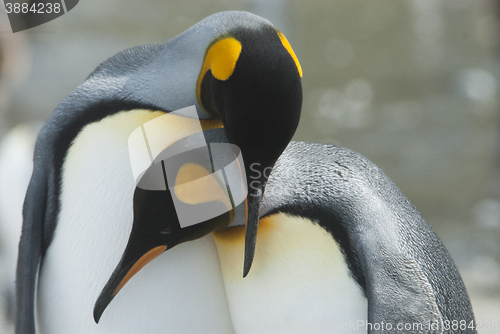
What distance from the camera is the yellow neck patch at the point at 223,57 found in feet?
1.63

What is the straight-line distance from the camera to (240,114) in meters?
0.48

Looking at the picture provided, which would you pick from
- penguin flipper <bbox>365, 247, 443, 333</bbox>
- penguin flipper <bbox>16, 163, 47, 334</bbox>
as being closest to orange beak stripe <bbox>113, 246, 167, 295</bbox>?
penguin flipper <bbox>16, 163, 47, 334</bbox>

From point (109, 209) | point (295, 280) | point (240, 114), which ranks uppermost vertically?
point (240, 114)

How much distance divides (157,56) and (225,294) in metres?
0.37

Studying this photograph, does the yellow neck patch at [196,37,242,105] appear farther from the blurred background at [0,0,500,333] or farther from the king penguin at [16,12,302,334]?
the blurred background at [0,0,500,333]

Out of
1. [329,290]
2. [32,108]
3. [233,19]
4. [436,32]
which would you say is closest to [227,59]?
[233,19]

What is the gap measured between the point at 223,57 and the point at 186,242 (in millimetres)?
271

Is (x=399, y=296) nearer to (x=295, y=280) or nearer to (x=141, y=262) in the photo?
(x=295, y=280)

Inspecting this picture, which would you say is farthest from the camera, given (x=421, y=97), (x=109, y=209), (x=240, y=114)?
(x=421, y=97)

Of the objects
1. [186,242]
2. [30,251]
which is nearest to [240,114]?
[186,242]

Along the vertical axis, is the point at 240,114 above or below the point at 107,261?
above

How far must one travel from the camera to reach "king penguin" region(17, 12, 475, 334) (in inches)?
22.3

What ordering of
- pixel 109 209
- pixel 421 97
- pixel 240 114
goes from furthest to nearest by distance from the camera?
Answer: pixel 421 97 → pixel 109 209 → pixel 240 114

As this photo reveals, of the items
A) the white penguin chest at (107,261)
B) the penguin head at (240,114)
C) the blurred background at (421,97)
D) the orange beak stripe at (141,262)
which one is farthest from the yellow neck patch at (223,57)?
the blurred background at (421,97)
